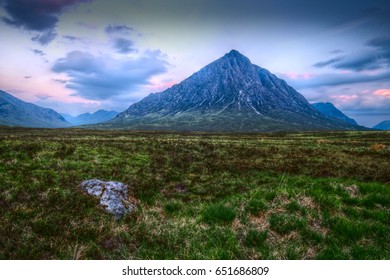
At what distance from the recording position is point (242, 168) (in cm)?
2138

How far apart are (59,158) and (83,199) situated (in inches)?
436

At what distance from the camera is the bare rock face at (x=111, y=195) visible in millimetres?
9302

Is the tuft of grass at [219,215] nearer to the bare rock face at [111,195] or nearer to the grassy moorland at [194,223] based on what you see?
the grassy moorland at [194,223]

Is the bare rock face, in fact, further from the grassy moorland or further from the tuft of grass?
the tuft of grass

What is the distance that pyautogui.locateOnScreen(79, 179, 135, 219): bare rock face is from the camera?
9.30 m

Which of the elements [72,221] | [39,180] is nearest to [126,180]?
[39,180]

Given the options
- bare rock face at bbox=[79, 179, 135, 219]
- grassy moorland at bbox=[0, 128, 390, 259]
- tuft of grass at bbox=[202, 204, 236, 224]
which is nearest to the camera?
grassy moorland at bbox=[0, 128, 390, 259]

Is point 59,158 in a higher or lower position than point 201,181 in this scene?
higher

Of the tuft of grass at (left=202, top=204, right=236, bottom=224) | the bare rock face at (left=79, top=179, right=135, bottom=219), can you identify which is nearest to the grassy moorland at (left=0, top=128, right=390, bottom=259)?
the tuft of grass at (left=202, top=204, right=236, bottom=224)

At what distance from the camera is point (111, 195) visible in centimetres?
1012

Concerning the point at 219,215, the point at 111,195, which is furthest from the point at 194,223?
the point at 111,195

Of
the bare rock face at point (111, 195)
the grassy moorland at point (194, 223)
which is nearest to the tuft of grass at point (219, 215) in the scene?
the grassy moorland at point (194, 223)
